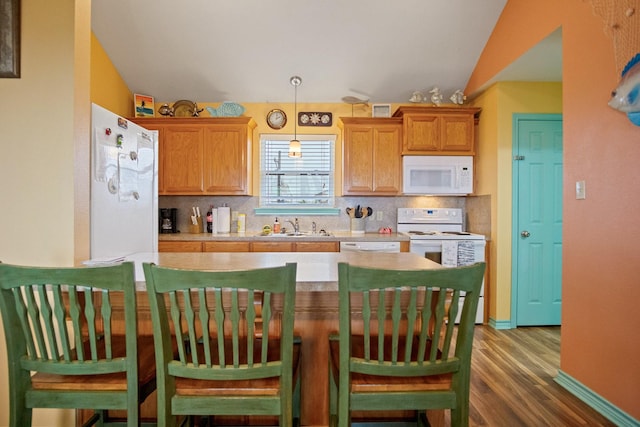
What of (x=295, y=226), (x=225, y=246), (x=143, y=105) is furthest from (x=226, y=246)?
(x=143, y=105)

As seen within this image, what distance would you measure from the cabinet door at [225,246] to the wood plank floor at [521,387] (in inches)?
91.9

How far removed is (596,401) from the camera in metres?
2.00

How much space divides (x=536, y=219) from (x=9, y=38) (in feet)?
14.0

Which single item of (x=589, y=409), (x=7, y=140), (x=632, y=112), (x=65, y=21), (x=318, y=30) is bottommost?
(x=589, y=409)

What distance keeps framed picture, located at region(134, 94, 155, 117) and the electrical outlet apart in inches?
165

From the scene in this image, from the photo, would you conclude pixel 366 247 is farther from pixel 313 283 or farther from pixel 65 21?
pixel 65 21

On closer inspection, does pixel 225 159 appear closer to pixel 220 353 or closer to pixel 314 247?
pixel 314 247

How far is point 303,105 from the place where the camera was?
409cm

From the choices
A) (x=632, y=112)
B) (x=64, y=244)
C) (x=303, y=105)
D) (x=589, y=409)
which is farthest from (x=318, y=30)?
(x=589, y=409)

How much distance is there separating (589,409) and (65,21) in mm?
3593

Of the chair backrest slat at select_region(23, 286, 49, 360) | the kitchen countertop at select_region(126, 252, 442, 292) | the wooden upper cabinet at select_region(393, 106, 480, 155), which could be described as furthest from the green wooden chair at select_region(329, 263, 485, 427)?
the wooden upper cabinet at select_region(393, 106, 480, 155)

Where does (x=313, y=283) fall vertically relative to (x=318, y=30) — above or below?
below

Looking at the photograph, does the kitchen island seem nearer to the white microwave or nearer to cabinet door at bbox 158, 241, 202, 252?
cabinet door at bbox 158, 241, 202, 252

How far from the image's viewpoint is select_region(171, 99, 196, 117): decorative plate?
3.99 meters
